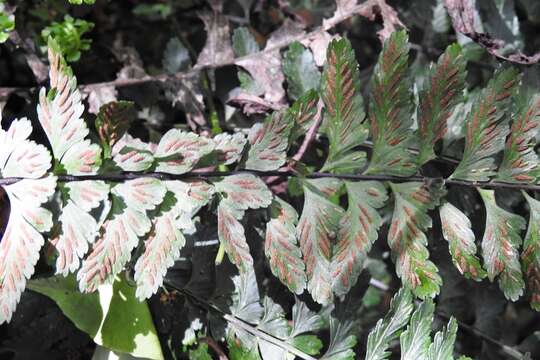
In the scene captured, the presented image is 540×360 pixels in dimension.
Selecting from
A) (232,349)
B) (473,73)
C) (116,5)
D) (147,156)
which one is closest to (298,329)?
(232,349)

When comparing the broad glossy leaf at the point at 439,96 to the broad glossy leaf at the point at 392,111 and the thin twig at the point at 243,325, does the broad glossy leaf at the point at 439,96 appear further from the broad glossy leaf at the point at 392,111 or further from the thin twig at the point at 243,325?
the thin twig at the point at 243,325

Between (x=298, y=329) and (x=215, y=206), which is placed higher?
(x=215, y=206)

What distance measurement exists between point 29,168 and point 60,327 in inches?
13.2

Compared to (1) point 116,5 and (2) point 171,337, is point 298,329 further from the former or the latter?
(1) point 116,5

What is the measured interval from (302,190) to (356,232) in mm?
94

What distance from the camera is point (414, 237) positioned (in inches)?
35.0

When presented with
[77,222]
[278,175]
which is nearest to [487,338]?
[278,175]

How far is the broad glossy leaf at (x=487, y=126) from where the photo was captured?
2.90ft

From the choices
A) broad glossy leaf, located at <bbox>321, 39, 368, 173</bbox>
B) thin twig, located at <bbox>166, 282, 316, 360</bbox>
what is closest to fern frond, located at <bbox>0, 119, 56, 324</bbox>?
thin twig, located at <bbox>166, 282, 316, 360</bbox>

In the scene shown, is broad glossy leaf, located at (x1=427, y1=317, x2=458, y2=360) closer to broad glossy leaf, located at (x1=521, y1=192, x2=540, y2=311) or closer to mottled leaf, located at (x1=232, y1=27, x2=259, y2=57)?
broad glossy leaf, located at (x1=521, y1=192, x2=540, y2=311)

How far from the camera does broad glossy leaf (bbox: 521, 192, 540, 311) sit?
89cm

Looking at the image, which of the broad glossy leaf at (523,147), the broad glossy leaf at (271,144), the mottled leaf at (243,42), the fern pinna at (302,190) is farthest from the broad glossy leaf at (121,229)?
the broad glossy leaf at (523,147)

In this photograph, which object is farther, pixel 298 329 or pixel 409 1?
pixel 409 1

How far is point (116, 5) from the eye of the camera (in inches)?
51.9
